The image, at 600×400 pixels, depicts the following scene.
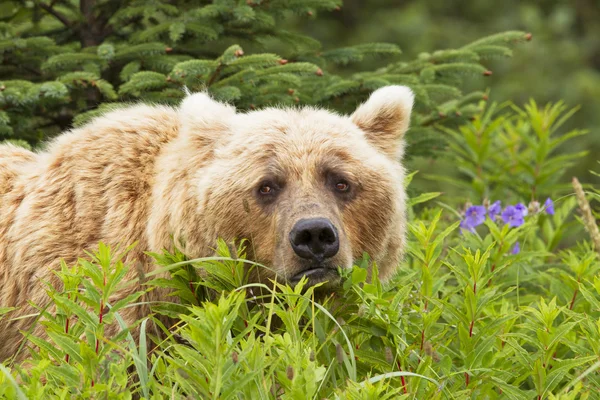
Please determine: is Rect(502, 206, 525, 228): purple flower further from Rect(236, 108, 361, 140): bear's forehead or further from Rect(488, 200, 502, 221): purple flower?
Rect(236, 108, 361, 140): bear's forehead

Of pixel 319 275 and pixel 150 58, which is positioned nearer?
pixel 319 275

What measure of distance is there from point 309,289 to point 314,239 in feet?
1.16

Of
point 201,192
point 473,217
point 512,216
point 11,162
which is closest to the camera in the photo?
point 201,192

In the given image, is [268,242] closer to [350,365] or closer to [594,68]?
[350,365]

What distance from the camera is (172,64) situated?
553 cm

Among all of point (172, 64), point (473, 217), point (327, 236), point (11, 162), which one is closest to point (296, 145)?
point (327, 236)

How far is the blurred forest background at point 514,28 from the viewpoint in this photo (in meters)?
13.5

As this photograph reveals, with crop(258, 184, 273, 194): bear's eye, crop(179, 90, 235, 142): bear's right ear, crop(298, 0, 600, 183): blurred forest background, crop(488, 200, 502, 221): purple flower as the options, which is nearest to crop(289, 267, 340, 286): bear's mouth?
crop(258, 184, 273, 194): bear's eye

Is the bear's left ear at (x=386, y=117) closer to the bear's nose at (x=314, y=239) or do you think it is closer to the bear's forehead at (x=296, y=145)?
the bear's forehead at (x=296, y=145)

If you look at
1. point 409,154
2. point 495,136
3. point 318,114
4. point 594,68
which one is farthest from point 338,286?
point 594,68

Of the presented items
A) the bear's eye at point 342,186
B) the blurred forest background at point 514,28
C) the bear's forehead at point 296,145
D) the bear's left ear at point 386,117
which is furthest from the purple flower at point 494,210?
the blurred forest background at point 514,28

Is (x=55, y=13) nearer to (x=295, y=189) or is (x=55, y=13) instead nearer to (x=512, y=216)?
(x=295, y=189)

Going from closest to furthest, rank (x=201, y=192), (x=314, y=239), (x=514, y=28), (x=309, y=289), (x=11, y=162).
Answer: (x=309, y=289) → (x=314, y=239) → (x=201, y=192) → (x=11, y=162) → (x=514, y=28)

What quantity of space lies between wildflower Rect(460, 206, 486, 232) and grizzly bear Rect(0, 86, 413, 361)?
0.99m
